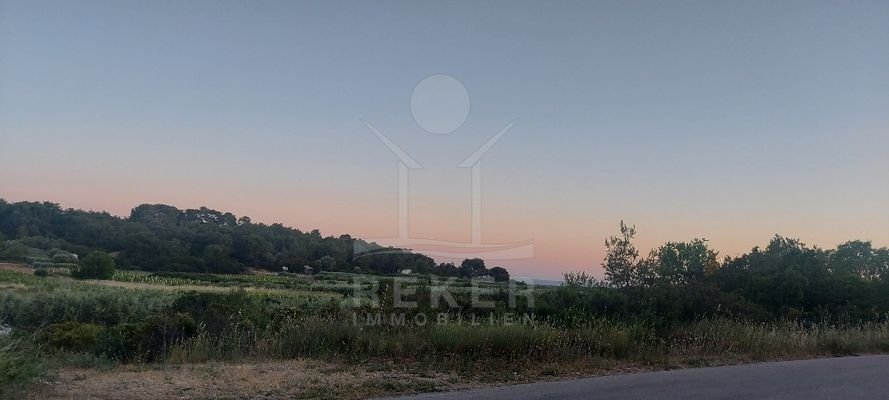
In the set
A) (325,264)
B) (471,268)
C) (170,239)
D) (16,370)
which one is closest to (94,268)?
(170,239)

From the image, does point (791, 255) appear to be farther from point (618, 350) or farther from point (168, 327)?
point (168, 327)

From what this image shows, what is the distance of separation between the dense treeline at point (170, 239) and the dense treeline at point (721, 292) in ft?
55.6

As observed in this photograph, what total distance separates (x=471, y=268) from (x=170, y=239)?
32993 millimetres

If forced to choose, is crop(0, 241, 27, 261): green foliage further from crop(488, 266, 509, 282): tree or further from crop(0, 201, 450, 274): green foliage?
crop(488, 266, 509, 282): tree

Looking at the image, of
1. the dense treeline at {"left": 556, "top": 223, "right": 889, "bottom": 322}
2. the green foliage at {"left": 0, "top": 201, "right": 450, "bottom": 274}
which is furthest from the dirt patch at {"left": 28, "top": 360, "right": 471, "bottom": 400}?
the green foliage at {"left": 0, "top": 201, "right": 450, "bottom": 274}

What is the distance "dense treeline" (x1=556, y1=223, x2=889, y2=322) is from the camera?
619 inches

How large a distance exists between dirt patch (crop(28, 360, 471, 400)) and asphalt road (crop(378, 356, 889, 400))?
32.6 inches

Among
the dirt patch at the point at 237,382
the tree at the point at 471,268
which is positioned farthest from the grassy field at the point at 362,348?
Result: the tree at the point at 471,268

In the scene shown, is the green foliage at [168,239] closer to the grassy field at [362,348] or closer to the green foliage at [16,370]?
the grassy field at [362,348]

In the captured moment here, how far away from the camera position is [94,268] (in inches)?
1559

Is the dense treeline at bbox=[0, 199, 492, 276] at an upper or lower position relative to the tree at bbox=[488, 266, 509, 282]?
upper

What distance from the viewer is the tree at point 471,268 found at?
20.9m

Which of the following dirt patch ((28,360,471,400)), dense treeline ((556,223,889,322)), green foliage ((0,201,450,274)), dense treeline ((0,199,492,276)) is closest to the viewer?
dirt patch ((28,360,471,400))

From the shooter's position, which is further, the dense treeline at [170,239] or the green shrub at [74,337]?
the dense treeline at [170,239]
